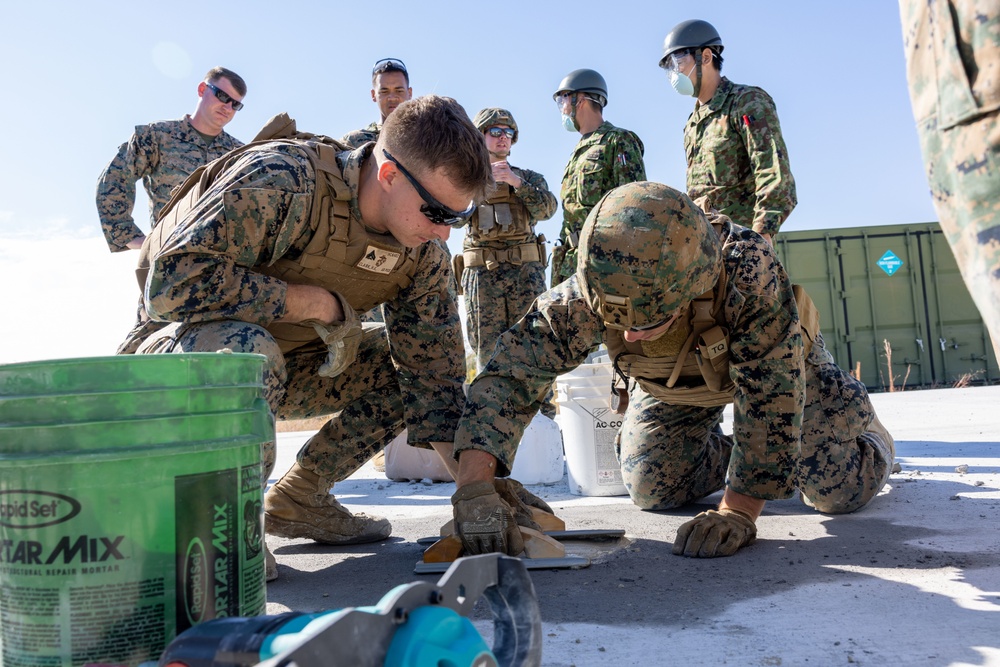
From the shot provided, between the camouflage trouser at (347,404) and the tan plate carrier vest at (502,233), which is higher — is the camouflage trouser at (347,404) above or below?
below

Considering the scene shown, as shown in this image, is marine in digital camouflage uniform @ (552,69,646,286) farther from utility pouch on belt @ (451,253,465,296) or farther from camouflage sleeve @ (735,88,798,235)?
camouflage sleeve @ (735,88,798,235)

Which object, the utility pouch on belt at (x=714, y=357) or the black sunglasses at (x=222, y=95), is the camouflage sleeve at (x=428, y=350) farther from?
the black sunglasses at (x=222, y=95)

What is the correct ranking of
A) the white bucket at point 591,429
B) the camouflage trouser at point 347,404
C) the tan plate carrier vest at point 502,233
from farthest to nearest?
the tan plate carrier vest at point 502,233, the white bucket at point 591,429, the camouflage trouser at point 347,404

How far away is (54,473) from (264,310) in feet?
4.12

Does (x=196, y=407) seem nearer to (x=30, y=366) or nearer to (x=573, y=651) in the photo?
(x=30, y=366)

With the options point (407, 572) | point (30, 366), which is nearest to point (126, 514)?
point (30, 366)

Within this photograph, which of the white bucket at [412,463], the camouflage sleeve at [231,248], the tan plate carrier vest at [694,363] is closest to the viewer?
the camouflage sleeve at [231,248]

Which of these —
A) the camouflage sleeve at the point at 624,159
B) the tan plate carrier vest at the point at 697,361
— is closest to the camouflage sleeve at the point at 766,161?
the camouflage sleeve at the point at 624,159

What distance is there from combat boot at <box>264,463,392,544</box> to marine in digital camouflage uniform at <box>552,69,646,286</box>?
338 cm

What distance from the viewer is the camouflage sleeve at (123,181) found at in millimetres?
5023

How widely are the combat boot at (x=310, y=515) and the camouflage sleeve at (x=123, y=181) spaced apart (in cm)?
289

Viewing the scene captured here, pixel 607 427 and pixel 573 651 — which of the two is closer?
pixel 573 651

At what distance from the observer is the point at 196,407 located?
1219mm

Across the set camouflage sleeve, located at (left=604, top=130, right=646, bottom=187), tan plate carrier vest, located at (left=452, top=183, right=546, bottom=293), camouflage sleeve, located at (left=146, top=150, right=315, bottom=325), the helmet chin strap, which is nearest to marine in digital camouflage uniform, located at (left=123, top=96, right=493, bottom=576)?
camouflage sleeve, located at (left=146, top=150, right=315, bottom=325)
